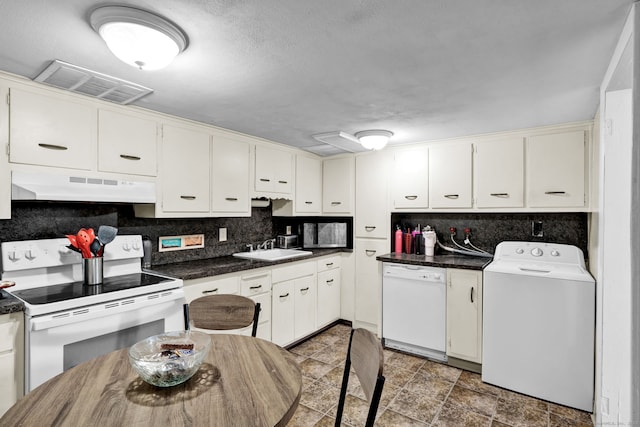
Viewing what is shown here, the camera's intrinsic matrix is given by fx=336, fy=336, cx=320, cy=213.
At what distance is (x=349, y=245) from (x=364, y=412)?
2.01 metres

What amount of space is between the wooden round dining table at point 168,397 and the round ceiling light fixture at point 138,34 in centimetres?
124

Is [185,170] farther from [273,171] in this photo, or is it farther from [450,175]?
[450,175]

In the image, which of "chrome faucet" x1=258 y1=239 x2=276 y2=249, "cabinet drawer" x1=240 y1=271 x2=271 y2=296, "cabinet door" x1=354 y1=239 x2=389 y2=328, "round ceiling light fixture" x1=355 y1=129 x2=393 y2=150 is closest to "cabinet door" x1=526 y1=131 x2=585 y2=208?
"round ceiling light fixture" x1=355 y1=129 x2=393 y2=150

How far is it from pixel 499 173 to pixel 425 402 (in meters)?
2.00

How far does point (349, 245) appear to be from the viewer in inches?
159

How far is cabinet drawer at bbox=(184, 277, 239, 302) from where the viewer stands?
7.99 feet

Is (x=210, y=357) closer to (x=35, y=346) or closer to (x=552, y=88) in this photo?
(x=35, y=346)

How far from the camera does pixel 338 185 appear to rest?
13.1 feet

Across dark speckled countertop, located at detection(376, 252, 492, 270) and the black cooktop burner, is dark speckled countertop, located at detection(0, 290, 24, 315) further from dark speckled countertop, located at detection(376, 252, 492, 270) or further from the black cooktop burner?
dark speckled countertop, located at detection(376, 252, 492, 270)

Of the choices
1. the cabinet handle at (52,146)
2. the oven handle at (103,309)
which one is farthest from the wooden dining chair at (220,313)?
the cabinet handle at (52,146)

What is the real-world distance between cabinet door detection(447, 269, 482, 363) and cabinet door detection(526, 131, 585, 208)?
2.78ft

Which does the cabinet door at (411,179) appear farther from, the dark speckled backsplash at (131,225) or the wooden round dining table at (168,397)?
the wooden round dining table at (168,397)

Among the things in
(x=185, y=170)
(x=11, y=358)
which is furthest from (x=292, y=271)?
(x=11, y=358)

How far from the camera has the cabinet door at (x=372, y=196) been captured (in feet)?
12.1
